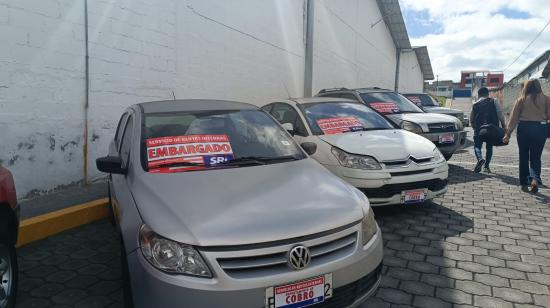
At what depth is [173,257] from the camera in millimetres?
2027

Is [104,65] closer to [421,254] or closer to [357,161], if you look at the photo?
[357,161]

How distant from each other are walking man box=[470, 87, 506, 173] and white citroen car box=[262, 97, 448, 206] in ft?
8.55

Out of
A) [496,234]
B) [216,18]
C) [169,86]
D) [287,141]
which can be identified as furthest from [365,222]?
[216,18]

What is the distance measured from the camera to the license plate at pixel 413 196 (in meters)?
4.29

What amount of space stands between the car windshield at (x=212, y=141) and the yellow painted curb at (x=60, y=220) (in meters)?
1.69

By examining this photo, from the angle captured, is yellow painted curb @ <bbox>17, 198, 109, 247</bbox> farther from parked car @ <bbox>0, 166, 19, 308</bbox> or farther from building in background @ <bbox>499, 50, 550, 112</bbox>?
building in background @ <bbox>499, 50, 550, 112</bbox>

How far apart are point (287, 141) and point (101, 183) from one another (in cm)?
339

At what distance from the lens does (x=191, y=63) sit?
7.14m

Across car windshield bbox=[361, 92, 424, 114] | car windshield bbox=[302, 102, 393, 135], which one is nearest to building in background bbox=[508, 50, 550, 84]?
car windshield bbox=[361, 92, 424, 114]

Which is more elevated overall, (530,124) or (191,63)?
(191,63)

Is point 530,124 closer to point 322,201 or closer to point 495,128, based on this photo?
point 495,128

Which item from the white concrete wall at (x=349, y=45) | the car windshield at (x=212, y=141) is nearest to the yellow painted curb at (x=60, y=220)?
the car windshield at (x=212, y=141)

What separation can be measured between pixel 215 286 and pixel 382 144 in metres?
3.28

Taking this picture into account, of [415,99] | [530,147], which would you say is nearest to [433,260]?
[530,147]
